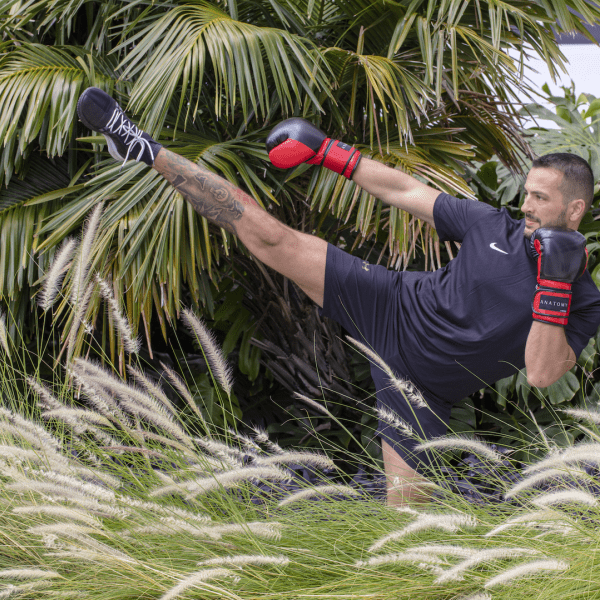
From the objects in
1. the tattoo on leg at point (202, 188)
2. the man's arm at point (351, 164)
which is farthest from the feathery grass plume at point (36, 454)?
the man's arm at point (351, 164)

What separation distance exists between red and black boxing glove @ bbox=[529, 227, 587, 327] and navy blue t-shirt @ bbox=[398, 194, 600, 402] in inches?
3.8

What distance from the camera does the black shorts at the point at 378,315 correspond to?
4.76ft

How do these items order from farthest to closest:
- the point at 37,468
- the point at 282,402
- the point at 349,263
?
the point at 282,402
the point at 349,263
the point at 37,468

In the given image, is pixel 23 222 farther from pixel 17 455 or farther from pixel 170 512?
pixel 170 512

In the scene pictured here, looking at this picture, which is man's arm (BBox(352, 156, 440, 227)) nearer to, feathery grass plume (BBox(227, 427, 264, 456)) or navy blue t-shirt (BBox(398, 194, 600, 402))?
navy blue t-shirt (BBox(398, 194, 600, 402))

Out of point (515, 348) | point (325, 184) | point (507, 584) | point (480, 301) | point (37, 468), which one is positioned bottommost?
point (37, 468)

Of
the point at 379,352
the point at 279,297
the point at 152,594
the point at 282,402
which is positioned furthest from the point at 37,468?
the point at 282,402

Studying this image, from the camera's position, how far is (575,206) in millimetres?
1324

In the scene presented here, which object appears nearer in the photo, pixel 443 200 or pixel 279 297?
pixel 443 200

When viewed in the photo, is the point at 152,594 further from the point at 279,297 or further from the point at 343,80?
the point at 343,80

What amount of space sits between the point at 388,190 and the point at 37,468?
3.67 ft

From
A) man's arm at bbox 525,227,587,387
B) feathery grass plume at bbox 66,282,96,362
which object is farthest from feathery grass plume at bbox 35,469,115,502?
man's arm at bbox 525,227,587,387

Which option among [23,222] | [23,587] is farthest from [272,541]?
[23,222]

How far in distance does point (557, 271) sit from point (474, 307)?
23 cm
